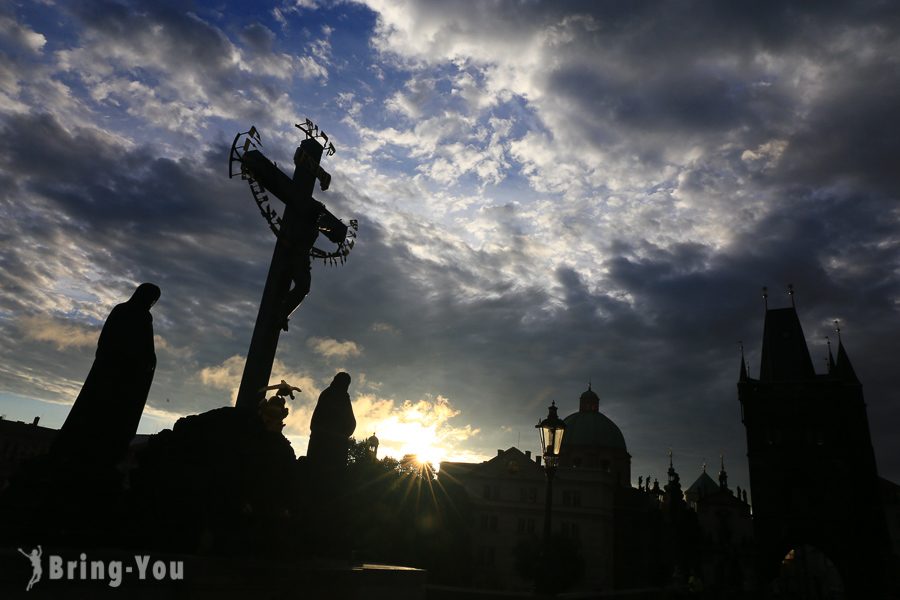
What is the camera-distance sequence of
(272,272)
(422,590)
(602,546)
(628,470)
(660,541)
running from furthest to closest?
(628,470) → (602,546) → (660,541) → (272,272) → (422,590)

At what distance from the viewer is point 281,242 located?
16.7 m

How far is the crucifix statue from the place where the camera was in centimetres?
1560

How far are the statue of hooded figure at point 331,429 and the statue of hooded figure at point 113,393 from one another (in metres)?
3.48

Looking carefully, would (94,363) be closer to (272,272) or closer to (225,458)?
(225,458)

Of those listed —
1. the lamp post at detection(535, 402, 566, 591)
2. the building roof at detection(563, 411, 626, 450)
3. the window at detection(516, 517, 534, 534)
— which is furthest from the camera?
the building roof at detection(563, 411, 626, 450)

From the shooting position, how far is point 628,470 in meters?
82.5

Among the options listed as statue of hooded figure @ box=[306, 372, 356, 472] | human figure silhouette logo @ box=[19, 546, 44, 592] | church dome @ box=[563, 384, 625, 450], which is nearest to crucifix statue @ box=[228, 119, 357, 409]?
statue of hooded figure @ box=[306, 372, 356, 472]

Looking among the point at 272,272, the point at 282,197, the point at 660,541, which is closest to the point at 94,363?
the point at 272,272

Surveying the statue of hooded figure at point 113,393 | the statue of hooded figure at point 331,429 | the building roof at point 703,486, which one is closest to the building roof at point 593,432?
the building roof at point 703,486

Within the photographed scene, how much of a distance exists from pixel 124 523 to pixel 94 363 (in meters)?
2.30

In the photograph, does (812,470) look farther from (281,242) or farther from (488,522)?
(281,242)

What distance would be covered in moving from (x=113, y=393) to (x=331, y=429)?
4194mm

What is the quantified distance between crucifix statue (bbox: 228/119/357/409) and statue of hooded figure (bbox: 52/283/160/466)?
6.58 metres

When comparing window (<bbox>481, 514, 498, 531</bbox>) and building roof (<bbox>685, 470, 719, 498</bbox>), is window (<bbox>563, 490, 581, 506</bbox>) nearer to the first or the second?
window (<bbox>481, 514, 498, 531</bbox>)
